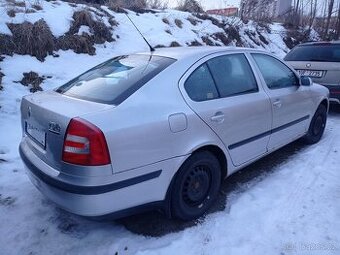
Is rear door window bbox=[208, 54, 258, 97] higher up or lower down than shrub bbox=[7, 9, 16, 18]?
lower down

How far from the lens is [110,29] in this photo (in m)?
8.73

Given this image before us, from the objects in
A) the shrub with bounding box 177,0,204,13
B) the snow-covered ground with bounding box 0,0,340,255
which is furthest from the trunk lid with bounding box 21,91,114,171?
the shrub with bounding box 177,0,204,13

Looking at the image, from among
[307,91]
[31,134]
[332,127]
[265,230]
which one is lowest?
[332,127]

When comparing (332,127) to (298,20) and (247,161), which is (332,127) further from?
Answer: (298,20)

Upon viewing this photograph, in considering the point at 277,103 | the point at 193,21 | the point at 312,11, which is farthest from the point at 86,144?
the point at 312,11

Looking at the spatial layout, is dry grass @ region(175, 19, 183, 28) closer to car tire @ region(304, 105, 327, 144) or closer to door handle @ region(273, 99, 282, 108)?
car tire @ region(304, 105, 327, 144)

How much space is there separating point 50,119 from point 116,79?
0.69 m

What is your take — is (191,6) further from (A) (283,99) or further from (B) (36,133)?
(B) (36,133)

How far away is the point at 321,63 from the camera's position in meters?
6.49

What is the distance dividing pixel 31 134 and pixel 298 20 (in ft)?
62.6

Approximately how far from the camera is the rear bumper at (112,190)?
92.7 inches

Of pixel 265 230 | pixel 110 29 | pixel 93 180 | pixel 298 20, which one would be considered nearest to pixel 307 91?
pixel 265 230

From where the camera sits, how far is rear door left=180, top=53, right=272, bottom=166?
297 centimetres

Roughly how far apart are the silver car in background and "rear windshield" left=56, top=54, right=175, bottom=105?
11 mm
